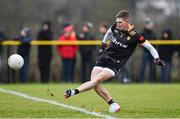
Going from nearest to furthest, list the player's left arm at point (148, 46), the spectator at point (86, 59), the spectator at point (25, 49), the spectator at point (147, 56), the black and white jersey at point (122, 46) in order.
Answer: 1. the player's left arm at point (148, 46)
2. the black and white jersey at point (122, 46)
3. the spectator at point (25, 49)
4. the spectator at point (147, 56)
5. the spectator at point (86, 59)

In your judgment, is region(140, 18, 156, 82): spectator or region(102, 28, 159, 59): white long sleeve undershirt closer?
region(102, 28, 159, 59): white long sleeve undershirt

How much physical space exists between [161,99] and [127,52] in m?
3.79

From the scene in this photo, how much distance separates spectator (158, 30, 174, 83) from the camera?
83.4ft

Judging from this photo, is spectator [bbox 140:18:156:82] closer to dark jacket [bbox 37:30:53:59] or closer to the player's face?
dark jacket [bbox 37:30:53:59]

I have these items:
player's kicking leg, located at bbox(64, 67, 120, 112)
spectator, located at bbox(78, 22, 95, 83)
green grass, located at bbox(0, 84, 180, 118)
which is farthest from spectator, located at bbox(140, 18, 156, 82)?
player's kicking leg, located at bbox(64, 67, 120, 112)

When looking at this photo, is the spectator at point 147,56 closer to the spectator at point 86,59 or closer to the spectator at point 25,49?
the spectator at point 86,59

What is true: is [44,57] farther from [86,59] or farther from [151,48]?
[151,48]

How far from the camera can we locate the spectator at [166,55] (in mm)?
25422

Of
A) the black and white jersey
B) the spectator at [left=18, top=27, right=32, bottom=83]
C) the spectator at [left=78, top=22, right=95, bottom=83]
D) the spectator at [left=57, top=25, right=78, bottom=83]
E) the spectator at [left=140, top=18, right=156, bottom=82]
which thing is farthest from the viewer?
the spectator at [left=78, top=22, right=95, bottom=83]

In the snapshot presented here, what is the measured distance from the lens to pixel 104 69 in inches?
516

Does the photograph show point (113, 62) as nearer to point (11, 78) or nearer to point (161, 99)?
point (161, 99)

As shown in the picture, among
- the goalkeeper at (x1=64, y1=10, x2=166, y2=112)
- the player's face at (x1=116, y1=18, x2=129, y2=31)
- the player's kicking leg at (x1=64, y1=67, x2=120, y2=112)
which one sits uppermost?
the player's face at (x1=116, y1=18, x2=129, y2=31)

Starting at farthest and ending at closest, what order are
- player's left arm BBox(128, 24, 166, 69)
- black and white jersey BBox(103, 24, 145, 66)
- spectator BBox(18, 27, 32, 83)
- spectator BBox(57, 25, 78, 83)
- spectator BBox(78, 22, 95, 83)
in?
spectator BBox(78, 22, 95, 83) < spectator BBox(57, 25, 78, 83) < spectator BBox(18, 27, 32, 83) < black and white jersey BBox(103, 24, 145, 66) < player's left arm BBox(128, 24, 166, 69)

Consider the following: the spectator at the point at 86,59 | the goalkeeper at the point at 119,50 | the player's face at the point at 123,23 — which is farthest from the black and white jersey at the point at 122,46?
the spectator at the point at 86,59
